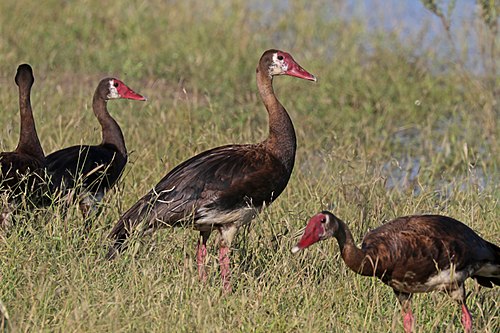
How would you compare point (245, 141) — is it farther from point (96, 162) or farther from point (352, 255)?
point (352, 255)

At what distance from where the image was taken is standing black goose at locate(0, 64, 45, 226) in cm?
630

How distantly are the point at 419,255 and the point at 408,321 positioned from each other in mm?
336

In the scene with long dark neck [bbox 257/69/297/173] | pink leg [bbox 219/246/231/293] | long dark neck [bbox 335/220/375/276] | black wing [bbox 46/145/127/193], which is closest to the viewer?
long dark neck [bbox 335/220/375/276]

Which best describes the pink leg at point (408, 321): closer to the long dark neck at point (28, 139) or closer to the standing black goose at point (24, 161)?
the standing black goose at point (24, 161)

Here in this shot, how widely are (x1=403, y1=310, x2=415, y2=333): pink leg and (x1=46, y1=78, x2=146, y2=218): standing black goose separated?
77.9 inches

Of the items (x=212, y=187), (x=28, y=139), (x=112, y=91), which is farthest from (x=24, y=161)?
(x=112, y=91)

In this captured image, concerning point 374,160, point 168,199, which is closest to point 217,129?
point 374,160

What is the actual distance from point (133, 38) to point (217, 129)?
3876 millimetres

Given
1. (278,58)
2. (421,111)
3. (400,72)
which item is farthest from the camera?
(400,72)

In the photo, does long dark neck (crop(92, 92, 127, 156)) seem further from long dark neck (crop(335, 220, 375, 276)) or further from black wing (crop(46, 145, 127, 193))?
long dark neck (crop(335, 220, 375, 276))

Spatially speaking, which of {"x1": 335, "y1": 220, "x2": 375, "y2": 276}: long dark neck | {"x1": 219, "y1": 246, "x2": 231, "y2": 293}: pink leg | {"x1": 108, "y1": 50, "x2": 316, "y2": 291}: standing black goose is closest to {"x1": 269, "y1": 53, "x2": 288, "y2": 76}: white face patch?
{"x1": 108, "y1": 50, "x2": 316, "y2": 291}: standing black goose

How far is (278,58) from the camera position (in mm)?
7191

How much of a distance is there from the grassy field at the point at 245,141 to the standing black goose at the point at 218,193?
14 centimetres

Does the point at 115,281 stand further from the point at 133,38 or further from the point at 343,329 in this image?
the point at 133,38
